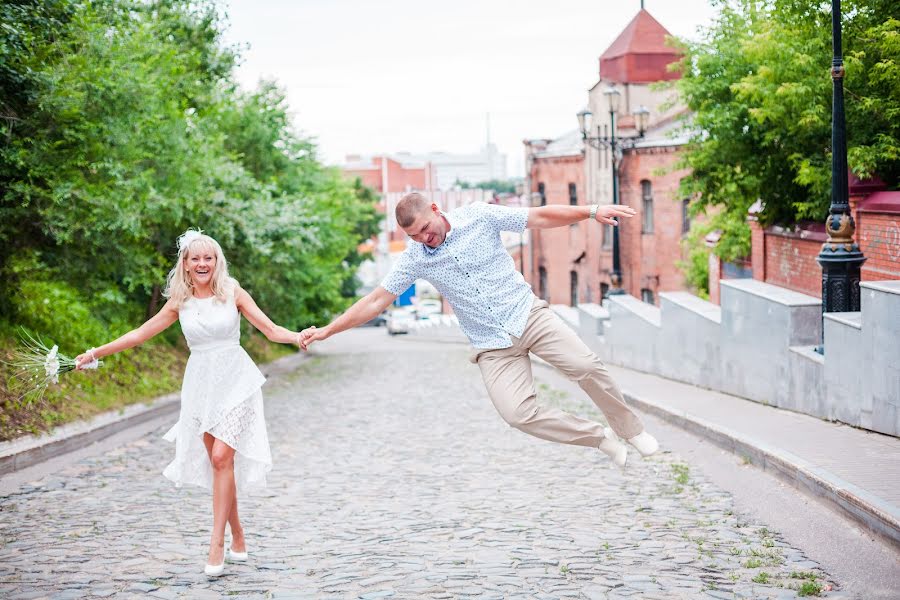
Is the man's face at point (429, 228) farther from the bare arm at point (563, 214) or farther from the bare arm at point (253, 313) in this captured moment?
the bare arm at point (253, 313)

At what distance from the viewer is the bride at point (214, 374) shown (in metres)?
6.86

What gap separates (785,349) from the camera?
42.1ft

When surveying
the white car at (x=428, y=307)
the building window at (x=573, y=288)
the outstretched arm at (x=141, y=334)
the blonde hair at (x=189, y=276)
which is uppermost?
the blonde hair at (x=189, y=276)

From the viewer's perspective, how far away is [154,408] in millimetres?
16109

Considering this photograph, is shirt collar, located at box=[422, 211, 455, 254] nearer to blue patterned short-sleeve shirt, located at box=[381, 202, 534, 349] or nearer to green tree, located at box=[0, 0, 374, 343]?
blue patterned short-sleeve shirt, located at box=[381, 202, 534, 349]

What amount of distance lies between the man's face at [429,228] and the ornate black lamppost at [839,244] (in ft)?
20.6

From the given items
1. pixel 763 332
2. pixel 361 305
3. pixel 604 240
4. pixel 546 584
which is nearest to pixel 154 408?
pixel 763 332

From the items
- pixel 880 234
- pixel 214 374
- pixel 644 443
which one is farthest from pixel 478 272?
pixel 880 234

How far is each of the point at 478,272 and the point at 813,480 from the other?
3338 millimetres

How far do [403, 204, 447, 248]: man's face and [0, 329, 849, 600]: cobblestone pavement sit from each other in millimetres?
2047

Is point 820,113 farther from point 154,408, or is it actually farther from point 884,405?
point 154,408

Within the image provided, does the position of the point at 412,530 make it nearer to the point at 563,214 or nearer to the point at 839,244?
the point at 563,214

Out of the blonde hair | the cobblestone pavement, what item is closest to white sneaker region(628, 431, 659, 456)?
the cobblestone pavement

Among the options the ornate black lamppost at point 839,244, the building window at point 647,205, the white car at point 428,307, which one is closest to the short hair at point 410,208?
the ornate black lamppost at point 839,244
